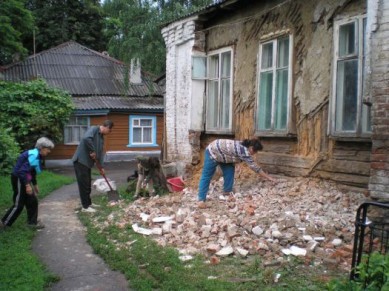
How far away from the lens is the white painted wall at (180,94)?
34.3 ft

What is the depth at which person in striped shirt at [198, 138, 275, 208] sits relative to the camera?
7.20 meters

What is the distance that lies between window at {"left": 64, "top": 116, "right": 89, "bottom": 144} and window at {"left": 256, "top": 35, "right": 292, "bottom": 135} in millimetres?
14179

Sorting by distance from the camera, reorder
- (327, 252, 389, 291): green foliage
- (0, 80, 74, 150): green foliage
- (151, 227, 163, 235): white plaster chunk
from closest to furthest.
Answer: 1. (327, 252, 389, 291): green foliage
2. (151, 227, 163, 235): white plaster chunk
3. (0, 80, 74, 150): green foliage

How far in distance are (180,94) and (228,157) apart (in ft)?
13.1

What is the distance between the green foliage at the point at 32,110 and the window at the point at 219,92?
8.53 metres

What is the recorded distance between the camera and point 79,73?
23547 millimetres

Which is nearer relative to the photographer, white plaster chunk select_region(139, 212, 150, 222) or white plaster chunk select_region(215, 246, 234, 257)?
white plaster chunk select_region(215, 246, 234, 257)

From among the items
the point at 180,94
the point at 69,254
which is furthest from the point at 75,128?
the point at 69,254

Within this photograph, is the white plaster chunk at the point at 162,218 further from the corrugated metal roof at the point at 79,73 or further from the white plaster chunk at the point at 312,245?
the corrugated metal roof at the point at 79,73

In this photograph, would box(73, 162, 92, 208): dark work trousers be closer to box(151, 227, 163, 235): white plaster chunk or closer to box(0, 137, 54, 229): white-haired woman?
box(0, 137, 54, 229): white-haired woman

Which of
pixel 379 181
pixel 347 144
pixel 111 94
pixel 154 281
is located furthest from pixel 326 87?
pixel 111 94

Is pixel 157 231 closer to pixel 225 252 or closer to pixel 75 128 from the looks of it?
pixel 225 252

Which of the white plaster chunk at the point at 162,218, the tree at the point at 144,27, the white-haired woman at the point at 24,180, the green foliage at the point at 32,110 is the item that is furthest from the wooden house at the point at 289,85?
the tree at the point at 144,27

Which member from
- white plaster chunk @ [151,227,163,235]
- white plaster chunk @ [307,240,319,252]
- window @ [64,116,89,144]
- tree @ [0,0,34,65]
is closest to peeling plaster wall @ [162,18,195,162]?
white plaster chunk @ [151,227,163,235]
